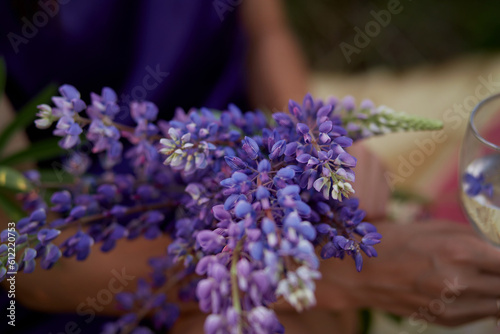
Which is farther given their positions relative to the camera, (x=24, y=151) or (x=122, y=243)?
(x=122, y=243)

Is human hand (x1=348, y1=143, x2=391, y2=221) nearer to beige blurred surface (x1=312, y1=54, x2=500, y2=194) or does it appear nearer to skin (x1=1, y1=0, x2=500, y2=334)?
skin (x1=1, y1=0, x2=500, y2=334)

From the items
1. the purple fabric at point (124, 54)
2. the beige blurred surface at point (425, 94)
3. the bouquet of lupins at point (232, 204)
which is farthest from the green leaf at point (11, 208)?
the beige blurred surface at point (425, 94)

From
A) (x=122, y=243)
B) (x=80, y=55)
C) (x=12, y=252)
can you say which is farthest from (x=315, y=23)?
(x=12, y=252)

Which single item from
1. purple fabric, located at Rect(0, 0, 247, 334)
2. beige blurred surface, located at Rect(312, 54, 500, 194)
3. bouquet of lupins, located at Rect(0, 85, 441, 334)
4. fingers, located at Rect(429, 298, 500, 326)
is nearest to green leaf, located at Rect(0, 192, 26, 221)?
bouquet of lupins, located at Rect(0, 85, 441, 334)

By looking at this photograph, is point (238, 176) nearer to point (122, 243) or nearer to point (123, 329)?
point (123, 329)

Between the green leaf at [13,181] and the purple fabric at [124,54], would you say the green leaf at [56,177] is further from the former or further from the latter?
the purple fabric at [124,54]

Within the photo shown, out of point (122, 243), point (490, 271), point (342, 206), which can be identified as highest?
point (342, 206)
